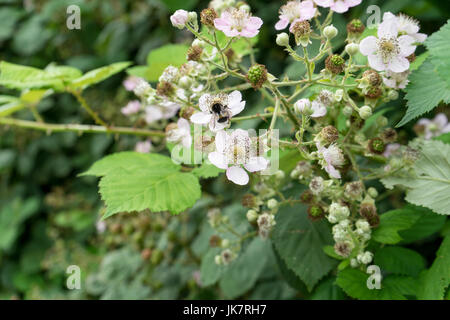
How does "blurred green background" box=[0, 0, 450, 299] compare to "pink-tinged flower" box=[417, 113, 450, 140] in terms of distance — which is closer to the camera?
"pink-tinged flower" box=[417, 113, 450, 140]

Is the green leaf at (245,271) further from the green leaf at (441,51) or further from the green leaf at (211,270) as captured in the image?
the green leaf at (441,51)

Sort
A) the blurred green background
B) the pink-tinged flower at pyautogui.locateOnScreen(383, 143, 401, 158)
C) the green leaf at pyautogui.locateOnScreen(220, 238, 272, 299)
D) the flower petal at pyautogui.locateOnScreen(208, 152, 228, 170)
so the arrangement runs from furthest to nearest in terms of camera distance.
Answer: the blurred green background → the green leaf at pyautogui.locateOnScreen(220, 238, 272, 299) → the pink-tinged flower at pyautogui.locateOnScreen(383, 143, 401, 158) → the flower petal at pyautogui.locateOnScreen(208, 152, 228, 170)

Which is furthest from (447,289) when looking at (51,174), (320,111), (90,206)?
(51,174)

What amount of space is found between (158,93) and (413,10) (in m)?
1.21

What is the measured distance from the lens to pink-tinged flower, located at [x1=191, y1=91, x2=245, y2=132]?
0.68m

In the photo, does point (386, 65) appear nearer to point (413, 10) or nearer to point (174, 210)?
point (174, 210)

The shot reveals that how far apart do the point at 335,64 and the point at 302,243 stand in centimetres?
39

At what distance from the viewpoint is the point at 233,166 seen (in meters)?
0.68

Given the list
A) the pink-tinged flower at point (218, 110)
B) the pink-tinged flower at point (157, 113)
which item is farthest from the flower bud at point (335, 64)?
the pink-tinged flower at point (157, 113)

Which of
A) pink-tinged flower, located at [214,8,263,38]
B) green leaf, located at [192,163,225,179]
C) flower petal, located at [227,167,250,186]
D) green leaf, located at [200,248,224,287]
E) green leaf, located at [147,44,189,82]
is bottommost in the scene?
green leaf, located at [200,248,224,287]

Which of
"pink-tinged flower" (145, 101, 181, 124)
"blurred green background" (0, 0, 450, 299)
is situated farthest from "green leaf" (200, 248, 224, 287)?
"pink-tinged flower" (145, 101, 181, 124)

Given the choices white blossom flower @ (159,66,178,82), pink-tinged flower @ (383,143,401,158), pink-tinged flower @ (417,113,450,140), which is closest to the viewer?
white blossom flower @ (159,66,178,82)

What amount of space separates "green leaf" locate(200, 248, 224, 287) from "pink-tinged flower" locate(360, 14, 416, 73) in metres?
0.65

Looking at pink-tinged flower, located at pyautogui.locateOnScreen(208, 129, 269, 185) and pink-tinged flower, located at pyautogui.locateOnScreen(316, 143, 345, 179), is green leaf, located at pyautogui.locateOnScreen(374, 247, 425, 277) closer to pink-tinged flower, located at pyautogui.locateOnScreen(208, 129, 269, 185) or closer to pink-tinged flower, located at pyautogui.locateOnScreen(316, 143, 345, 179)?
pink-tinged flower, located at pyautogui.locateOnScreen(316, 143, 345, 179)
